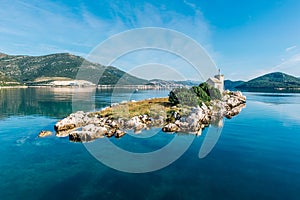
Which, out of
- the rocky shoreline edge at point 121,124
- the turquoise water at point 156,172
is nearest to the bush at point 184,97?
the rocky shoreline edge at point 121,124

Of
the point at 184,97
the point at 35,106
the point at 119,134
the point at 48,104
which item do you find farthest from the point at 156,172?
the point at 48,104

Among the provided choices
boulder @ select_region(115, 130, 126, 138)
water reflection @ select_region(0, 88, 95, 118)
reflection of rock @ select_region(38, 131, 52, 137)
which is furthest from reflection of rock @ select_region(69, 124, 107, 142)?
water reflection @ select_region(0, 88, 95, 118)

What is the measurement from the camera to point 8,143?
24.6m

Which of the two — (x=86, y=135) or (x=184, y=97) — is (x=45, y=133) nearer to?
(x=86, y=135)

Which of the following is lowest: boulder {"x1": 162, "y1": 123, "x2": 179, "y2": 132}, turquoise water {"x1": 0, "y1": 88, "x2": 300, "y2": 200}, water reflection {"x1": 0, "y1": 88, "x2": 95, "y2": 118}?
turquoise water {"x1": 0, "y1": 88, "x2": 300, "y2": 200}

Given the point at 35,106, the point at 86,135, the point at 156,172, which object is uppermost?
the point at 35,106

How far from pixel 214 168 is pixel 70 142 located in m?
17.5

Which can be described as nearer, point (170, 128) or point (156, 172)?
point (156, 172)

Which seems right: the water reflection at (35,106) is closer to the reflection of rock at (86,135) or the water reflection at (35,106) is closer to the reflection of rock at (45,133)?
the reflection of rock at (45,133)

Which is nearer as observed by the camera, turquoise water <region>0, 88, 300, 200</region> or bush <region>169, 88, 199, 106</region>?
turquoise water <region>0, 88, 300, 200</region>

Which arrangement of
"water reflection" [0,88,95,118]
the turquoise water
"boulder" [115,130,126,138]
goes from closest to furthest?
the turquoise water < "boulder" [115,130,126,138] < "water reflection" [0,88,95,118]

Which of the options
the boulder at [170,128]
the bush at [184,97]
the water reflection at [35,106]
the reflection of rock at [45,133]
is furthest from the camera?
the water reflection at [35,106]

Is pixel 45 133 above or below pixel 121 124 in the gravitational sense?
below

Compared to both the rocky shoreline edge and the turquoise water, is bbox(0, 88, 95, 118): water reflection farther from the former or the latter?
the turquoise water
